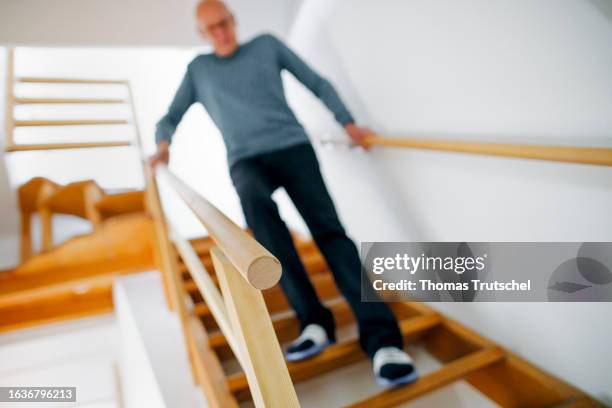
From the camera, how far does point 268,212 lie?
1.37 meters

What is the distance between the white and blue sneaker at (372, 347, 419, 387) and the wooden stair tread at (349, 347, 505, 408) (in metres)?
0.02

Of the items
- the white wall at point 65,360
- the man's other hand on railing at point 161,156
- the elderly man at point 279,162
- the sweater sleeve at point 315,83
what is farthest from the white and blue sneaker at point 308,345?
the white wall at point 65,360

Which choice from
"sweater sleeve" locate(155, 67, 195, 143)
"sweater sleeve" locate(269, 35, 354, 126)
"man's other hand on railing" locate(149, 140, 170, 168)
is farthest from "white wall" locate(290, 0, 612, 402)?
"man's other hand on railing" locate(149, 140, 170, 168)

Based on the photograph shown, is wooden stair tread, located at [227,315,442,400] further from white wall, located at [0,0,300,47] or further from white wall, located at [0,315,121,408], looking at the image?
white wall, located at [0,0,300,47]

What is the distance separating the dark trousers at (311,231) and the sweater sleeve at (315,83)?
187 millimetres

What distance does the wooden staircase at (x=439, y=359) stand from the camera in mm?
1096

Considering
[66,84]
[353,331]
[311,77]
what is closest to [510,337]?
[353,331]

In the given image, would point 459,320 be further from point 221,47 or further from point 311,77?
point 221,47

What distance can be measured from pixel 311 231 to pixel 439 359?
656 millimetres

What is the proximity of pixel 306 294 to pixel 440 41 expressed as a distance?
918 mm

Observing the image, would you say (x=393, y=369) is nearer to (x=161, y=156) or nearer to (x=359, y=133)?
(x=359, y=133)

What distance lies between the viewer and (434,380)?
3.70 feet

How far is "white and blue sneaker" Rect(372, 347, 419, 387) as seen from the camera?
1084mm

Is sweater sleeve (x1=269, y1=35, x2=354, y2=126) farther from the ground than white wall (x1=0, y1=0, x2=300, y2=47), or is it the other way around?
white wall (x1=0, y1=0, x2=300, y2=47)
